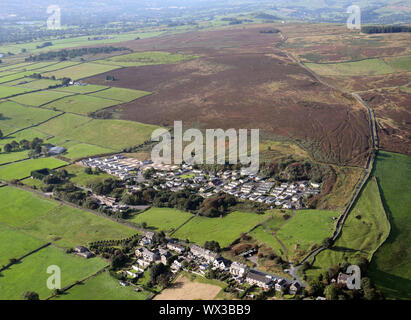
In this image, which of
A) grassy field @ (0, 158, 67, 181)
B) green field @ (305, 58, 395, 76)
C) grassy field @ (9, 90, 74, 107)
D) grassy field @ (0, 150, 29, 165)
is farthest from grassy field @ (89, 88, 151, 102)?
green field @ (305, 58, 395, 76)

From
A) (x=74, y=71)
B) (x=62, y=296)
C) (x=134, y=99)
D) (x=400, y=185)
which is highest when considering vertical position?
(x=74, y=71)

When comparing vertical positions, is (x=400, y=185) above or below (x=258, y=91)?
below

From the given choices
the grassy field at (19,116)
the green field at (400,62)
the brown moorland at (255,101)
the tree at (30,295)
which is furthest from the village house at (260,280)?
the green field at (400,62)

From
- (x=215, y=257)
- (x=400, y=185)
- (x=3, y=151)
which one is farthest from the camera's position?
(x=3, y=151)

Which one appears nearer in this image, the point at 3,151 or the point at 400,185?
the point at 400,185

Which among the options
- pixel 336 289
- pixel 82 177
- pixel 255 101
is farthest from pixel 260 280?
pixel 255 101

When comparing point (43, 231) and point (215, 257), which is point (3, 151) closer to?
point (43, 231)

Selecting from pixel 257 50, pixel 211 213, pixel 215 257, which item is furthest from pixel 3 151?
pixel 257 50

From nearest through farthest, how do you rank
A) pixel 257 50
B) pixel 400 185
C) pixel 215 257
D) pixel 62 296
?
pixel 62 296
pixel 215 257
pixel 400 185
pixel 257 50
